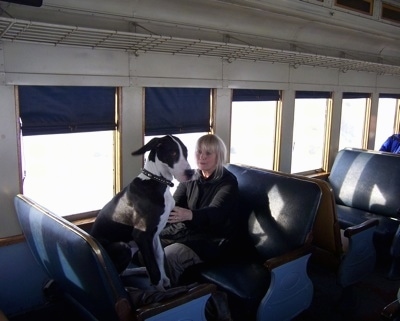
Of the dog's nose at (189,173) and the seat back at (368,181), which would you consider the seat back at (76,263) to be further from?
the seat back at (368,181)

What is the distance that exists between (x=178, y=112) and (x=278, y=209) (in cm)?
142

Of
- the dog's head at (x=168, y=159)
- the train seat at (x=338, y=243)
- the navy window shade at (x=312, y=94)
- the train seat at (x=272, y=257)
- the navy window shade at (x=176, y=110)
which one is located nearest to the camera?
the dog's head at (x=168, y=159)

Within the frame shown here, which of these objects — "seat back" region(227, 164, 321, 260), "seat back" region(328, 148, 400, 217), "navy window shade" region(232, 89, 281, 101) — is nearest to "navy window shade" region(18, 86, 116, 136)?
"seat back" region(227, 164, 321, 260)

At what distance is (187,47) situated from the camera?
133 inches

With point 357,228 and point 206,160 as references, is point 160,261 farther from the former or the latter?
point 357,228

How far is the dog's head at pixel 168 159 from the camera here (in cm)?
245

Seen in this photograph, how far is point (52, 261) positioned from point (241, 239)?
5.06 feet

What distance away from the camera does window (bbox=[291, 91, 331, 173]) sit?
528 cm

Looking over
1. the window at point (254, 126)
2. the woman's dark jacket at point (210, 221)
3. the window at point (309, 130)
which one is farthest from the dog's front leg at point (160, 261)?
the window at point (309, 130)

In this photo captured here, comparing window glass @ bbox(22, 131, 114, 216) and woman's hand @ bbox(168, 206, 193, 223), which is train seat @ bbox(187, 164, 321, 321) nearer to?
woman's hand @ bbox(168, 206, 193, 223)

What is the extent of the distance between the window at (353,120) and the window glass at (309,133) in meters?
0.51

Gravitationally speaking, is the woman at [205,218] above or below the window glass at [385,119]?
below

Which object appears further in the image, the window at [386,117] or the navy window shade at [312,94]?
the window at [386,117]

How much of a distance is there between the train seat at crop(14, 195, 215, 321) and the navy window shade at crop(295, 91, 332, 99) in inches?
141
